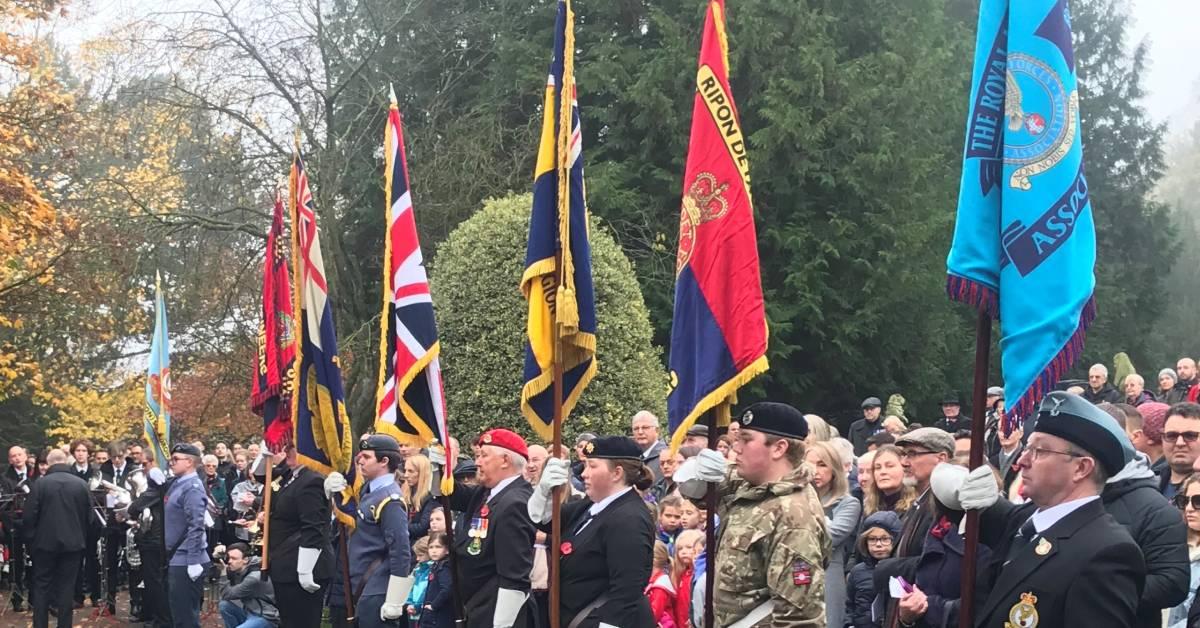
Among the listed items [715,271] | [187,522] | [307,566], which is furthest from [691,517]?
[187,522]

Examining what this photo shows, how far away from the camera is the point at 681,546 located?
805 centimetres

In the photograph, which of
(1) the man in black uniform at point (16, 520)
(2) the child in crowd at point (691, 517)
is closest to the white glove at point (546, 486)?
(2) the child in crowd at point (691, 517)

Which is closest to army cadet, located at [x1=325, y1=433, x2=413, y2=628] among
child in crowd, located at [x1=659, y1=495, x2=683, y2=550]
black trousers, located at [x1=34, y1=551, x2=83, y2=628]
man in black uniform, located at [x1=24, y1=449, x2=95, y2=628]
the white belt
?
child in crowd, located at [x1=659, y1=495, x2=683, y2=550]

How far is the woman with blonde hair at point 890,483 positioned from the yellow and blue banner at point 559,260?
1.73 m

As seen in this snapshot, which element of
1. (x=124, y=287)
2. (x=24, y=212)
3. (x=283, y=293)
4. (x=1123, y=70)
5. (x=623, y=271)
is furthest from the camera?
(x=1123, y=70)

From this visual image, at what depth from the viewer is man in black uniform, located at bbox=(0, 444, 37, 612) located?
57.8 ft

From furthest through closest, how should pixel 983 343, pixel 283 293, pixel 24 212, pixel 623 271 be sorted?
pixel 24 212, pixel 623 271, pixel 283 293, pixel 983 343

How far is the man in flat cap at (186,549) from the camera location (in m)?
11.8

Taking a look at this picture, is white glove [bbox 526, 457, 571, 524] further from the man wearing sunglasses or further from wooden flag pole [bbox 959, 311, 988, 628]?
the man wearing sunglasses

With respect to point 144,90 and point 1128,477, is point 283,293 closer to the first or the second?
point 1128,477

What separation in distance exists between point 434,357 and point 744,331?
2782 mm

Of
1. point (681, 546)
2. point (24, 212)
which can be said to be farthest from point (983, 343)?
point (24, 212)

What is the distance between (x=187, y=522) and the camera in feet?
38.7

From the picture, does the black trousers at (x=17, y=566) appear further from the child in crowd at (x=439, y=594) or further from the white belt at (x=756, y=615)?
the white belt at (x=756, y=615)
